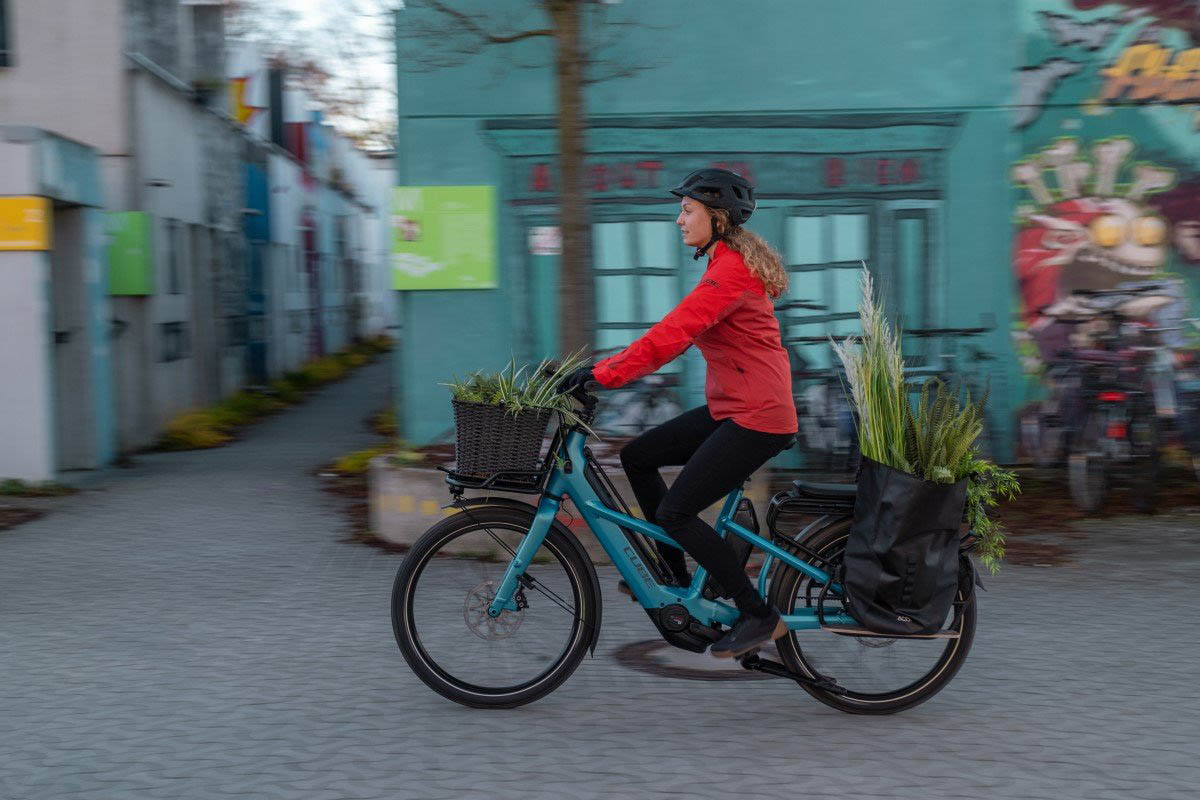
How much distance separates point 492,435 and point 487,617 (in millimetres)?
712

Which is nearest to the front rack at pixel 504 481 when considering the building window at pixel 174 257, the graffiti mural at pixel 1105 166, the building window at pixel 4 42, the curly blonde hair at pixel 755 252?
the curly blonde hair at pixel 755 252

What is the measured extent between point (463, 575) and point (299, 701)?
82cm

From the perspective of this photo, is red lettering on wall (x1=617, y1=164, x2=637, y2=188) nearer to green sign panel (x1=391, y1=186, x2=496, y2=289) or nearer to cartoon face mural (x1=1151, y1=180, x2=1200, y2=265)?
green sign panel (x1=391, y1=186, x2=496, y2=289)

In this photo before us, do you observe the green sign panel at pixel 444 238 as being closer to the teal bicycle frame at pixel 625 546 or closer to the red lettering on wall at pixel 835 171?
the red lettering on wall at pixel 835 171

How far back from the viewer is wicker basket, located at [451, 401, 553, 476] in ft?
15.8

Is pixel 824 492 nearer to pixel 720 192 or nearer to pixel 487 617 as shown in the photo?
pixel 720 192

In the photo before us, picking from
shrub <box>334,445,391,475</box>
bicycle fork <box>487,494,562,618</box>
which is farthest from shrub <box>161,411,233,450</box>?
bicycle fork <box>487,494,562,618</box>

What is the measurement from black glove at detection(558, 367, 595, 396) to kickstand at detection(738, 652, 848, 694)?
Answer: 117 centimetres

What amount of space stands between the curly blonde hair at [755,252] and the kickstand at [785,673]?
1.33m

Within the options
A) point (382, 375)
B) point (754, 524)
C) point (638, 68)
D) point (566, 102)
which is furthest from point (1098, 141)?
point (382, 375)

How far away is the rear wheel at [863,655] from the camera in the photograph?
4965 mm

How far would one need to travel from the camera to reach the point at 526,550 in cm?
495

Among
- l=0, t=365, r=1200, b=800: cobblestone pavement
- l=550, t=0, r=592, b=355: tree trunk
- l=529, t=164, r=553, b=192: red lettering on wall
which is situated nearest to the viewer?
l=0, t=365, r=1200, b=800: cobblestone pavement

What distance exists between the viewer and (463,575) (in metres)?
4.98
